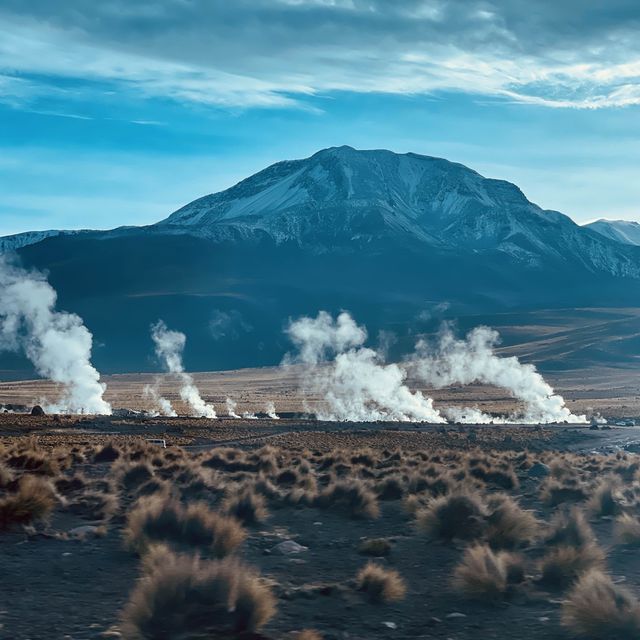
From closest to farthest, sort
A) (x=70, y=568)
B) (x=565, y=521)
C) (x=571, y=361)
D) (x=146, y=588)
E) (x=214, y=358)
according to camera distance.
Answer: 1. (x=146, y=588)
2. (x=70, y=568)
3. (x=565, y=521)
4. (x=571, y=361)
5. (x=214, y=358)

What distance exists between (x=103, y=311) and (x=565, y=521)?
636 feet

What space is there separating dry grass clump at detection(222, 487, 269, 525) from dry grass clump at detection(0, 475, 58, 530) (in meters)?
2.75

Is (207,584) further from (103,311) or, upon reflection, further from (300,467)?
(103,311)

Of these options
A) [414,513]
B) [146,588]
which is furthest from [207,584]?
[414,513]

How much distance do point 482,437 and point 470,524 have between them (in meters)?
29.2

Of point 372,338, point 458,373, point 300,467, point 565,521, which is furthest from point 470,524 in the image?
point 372,338

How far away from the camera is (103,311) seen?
199 meters

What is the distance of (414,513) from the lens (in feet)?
47.8

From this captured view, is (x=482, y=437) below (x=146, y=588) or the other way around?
below

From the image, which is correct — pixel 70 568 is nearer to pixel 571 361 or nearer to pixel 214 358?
pixel 571 361

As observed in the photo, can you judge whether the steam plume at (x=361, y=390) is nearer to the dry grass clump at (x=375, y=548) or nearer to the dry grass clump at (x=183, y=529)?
the dry grass clump at (x=375, y=548)

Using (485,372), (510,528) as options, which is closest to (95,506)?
(510,528)

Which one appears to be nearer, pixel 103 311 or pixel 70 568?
pixel 70 568

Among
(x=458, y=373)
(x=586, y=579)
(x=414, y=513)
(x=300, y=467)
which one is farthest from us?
(x=458, y=373)
